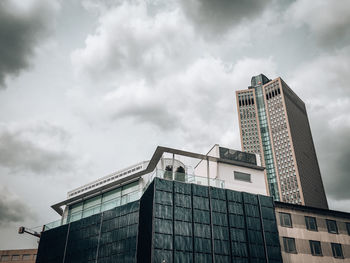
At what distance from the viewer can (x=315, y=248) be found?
38938mm

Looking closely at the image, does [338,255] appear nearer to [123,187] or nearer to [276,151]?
[123,187]

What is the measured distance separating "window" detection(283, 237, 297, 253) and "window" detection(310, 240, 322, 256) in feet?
9.23

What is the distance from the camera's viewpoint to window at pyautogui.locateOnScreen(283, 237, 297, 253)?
37250mm

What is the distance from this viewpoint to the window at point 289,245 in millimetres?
37250

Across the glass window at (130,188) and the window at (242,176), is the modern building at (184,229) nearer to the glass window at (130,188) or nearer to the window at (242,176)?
the window at (242,176)

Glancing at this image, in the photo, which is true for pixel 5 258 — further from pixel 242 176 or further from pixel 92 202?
pixel 242 176

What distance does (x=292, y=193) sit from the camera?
154 m

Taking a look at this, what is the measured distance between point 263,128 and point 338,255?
144795 millimetres

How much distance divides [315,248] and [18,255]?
82.4 meters

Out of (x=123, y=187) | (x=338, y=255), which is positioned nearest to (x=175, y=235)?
(x=123, y=187)

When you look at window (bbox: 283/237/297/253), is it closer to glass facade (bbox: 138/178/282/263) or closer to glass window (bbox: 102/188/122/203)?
glass facade (bbox: 138/178/282/263)

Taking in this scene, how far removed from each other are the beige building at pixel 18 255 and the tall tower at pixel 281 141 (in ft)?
390

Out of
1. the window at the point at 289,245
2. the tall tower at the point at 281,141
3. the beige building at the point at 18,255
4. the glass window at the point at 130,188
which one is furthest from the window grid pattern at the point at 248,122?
the window at the point at 289,245

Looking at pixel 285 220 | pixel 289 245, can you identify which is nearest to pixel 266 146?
pixel 285 220
